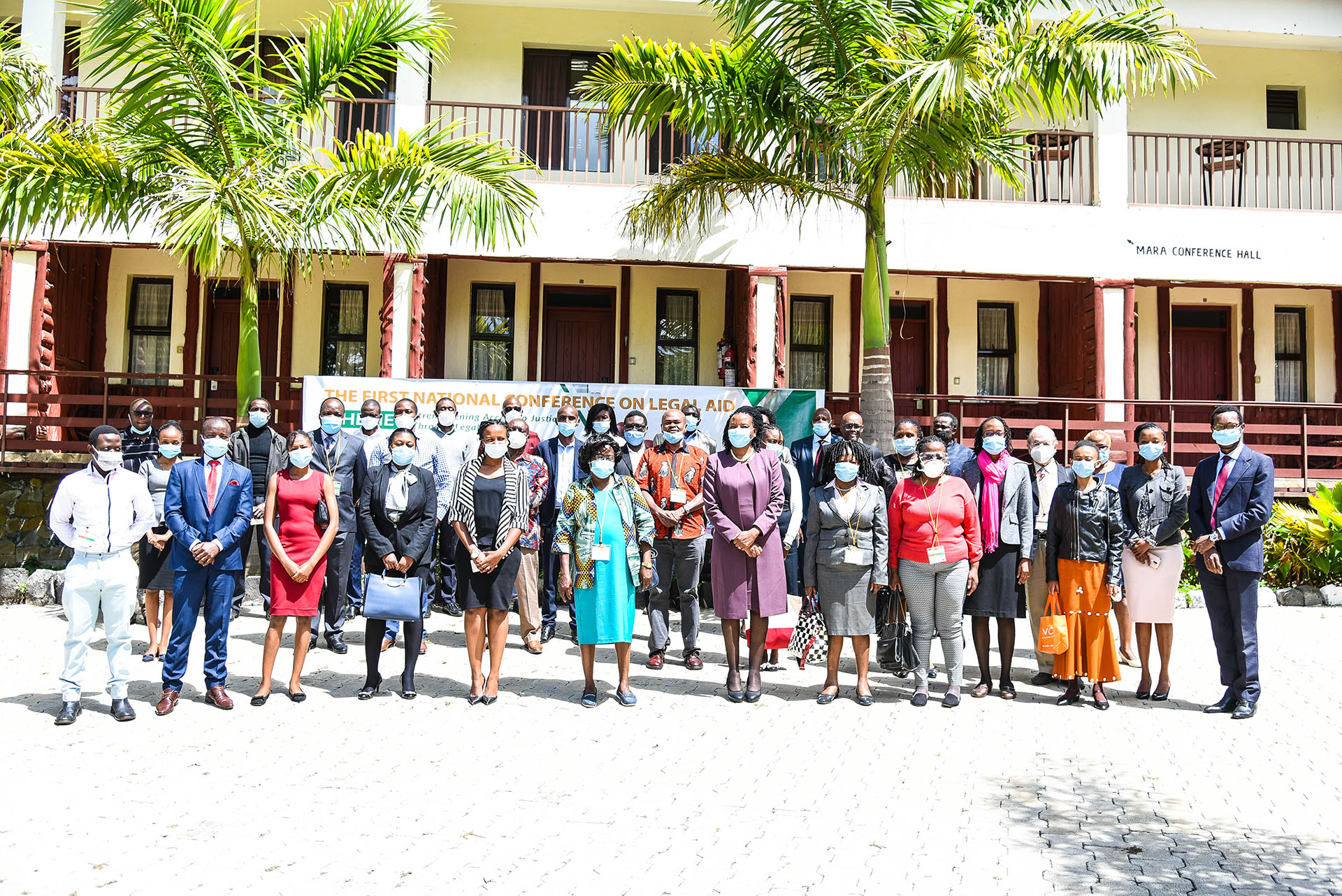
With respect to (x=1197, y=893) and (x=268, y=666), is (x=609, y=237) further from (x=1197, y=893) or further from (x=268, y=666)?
(x=1197, y=893)

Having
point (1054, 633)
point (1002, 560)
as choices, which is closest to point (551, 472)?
point (1002, 560)

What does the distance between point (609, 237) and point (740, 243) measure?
5.90 feet

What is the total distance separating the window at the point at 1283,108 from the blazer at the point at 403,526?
1605cm

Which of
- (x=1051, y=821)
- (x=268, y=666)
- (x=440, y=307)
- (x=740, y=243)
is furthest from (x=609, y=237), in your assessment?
(x=1051, y=821)

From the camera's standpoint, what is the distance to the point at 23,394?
1249 cm

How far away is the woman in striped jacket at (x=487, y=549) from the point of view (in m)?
6.97

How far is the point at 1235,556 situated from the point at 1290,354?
1230cm

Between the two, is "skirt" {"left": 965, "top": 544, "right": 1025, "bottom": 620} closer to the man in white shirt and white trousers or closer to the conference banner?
the conference banner

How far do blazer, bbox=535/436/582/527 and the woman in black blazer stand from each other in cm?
182

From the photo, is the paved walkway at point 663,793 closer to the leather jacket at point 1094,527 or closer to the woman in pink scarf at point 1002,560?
the woman in pink scarf at point 1002,560

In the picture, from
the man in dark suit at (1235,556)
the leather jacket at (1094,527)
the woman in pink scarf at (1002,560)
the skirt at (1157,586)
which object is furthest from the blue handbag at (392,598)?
the man in dark suit at (1235,556)

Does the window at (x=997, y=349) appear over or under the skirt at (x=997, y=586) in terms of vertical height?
over

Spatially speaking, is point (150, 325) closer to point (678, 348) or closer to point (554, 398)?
point (554, 398)

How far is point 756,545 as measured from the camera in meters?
7.25
